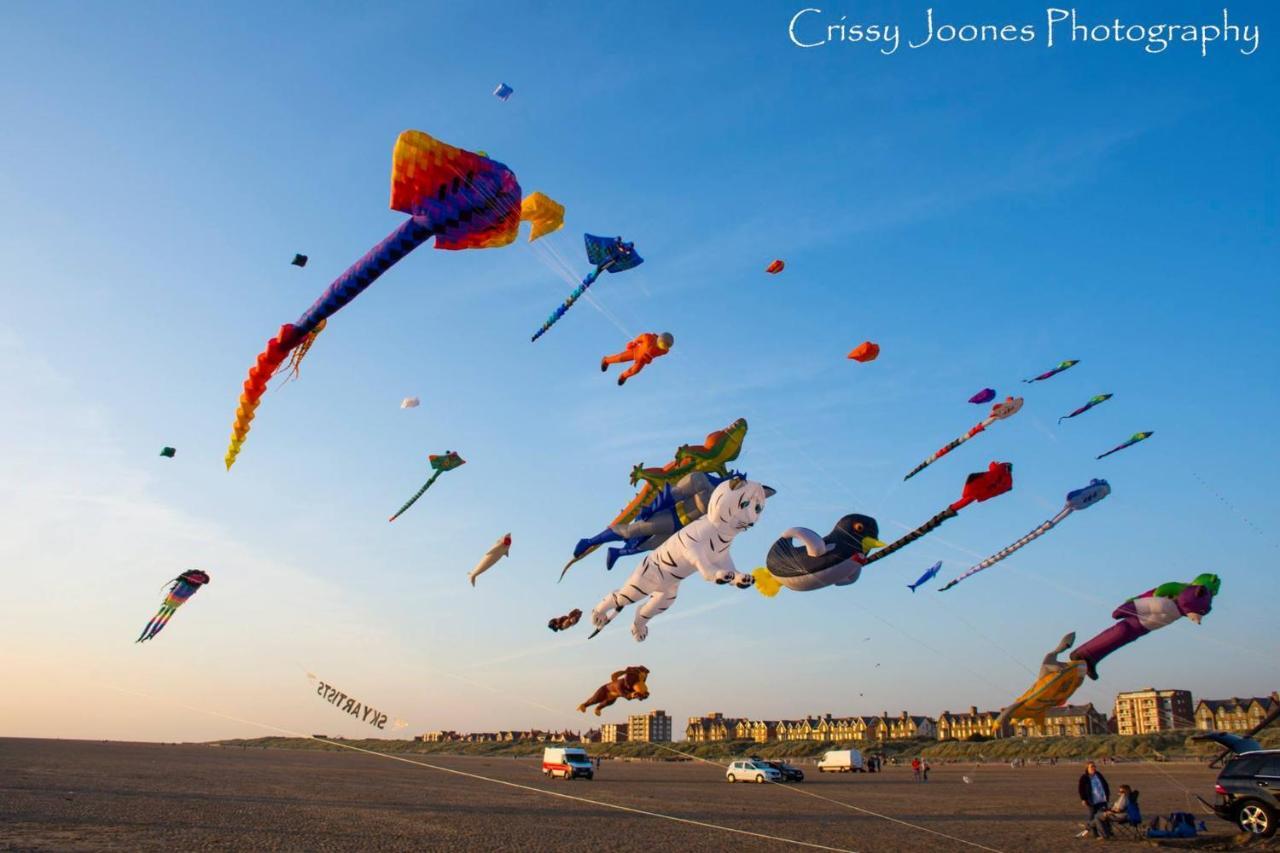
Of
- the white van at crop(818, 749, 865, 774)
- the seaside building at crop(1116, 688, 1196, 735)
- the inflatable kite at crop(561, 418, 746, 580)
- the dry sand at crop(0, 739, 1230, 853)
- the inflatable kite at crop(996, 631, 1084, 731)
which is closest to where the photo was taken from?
the inflatable kite at crop(996, 631, 1084, 731)

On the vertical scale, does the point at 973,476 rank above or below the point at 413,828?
above

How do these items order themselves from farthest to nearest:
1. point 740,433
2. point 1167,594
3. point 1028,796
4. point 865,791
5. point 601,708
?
1. point 865,791
2. point 1028,796
3. point 601,708
4. point 740,433
5. point 1167,594

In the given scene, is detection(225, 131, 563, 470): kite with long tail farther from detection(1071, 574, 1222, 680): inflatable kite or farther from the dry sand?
detection(1071, 574, 1222, 680): inflatable kite

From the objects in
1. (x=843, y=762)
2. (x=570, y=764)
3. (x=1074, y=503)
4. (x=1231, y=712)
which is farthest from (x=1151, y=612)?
(x=1231, y=712)

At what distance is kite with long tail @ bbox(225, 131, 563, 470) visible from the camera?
14211 mm

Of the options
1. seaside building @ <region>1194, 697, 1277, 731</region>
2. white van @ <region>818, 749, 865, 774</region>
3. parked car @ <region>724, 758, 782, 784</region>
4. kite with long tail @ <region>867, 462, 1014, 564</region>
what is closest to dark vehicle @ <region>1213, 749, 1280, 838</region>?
kite with long tail @ <region>867, 462, 1014, 564</region>

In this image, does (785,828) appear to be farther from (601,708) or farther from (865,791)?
(865,791)

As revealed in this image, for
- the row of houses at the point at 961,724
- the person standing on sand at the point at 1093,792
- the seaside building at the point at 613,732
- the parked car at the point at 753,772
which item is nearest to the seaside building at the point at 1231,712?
the row of houses at the point at 961,724

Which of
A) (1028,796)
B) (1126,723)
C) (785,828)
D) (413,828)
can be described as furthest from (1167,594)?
(1126,723)

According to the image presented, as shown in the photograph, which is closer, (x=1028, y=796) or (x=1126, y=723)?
(x=1028, y=796)

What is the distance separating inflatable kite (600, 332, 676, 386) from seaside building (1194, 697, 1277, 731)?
13988cm

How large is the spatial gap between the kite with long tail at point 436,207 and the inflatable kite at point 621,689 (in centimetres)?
845

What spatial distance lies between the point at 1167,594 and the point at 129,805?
29.4 m

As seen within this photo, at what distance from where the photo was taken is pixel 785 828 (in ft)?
72.8
